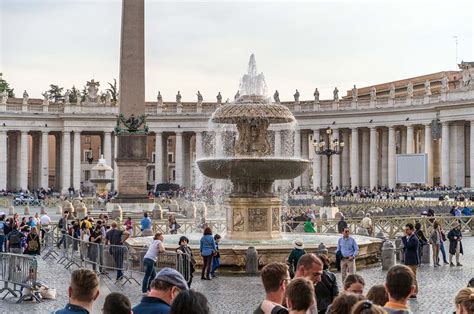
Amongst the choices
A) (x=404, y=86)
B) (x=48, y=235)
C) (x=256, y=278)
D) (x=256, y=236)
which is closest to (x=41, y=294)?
(x=256, y=278)

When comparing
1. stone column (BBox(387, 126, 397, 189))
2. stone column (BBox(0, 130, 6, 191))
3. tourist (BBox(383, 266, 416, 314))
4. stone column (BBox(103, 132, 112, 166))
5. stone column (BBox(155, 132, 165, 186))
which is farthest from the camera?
stone column (BBox(155, 132, 165, 186))

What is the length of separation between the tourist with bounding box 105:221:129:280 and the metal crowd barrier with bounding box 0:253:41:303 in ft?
9.18

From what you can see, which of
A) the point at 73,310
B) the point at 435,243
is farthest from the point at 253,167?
the point at 73,310

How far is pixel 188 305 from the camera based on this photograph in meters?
5.60

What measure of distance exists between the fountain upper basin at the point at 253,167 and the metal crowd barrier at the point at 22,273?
655 cm

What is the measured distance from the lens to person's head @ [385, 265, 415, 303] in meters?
6.80

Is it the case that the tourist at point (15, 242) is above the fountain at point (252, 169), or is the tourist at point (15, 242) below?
below

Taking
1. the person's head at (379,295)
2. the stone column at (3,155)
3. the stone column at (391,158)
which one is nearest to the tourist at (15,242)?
the person's head at (379,295)

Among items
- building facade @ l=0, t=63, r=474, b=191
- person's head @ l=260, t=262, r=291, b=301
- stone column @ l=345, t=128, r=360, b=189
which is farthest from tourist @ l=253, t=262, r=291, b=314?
stone column @ l=345, t=128, r=360, b=189

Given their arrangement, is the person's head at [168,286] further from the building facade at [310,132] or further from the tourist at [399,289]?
the building facade at [310,132]

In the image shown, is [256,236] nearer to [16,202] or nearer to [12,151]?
[16,202]

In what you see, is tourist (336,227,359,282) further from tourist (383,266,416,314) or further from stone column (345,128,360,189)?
stone column (345,128,360,189)

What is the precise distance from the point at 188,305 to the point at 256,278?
14.5 metres

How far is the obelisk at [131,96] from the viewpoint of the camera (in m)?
41.0
